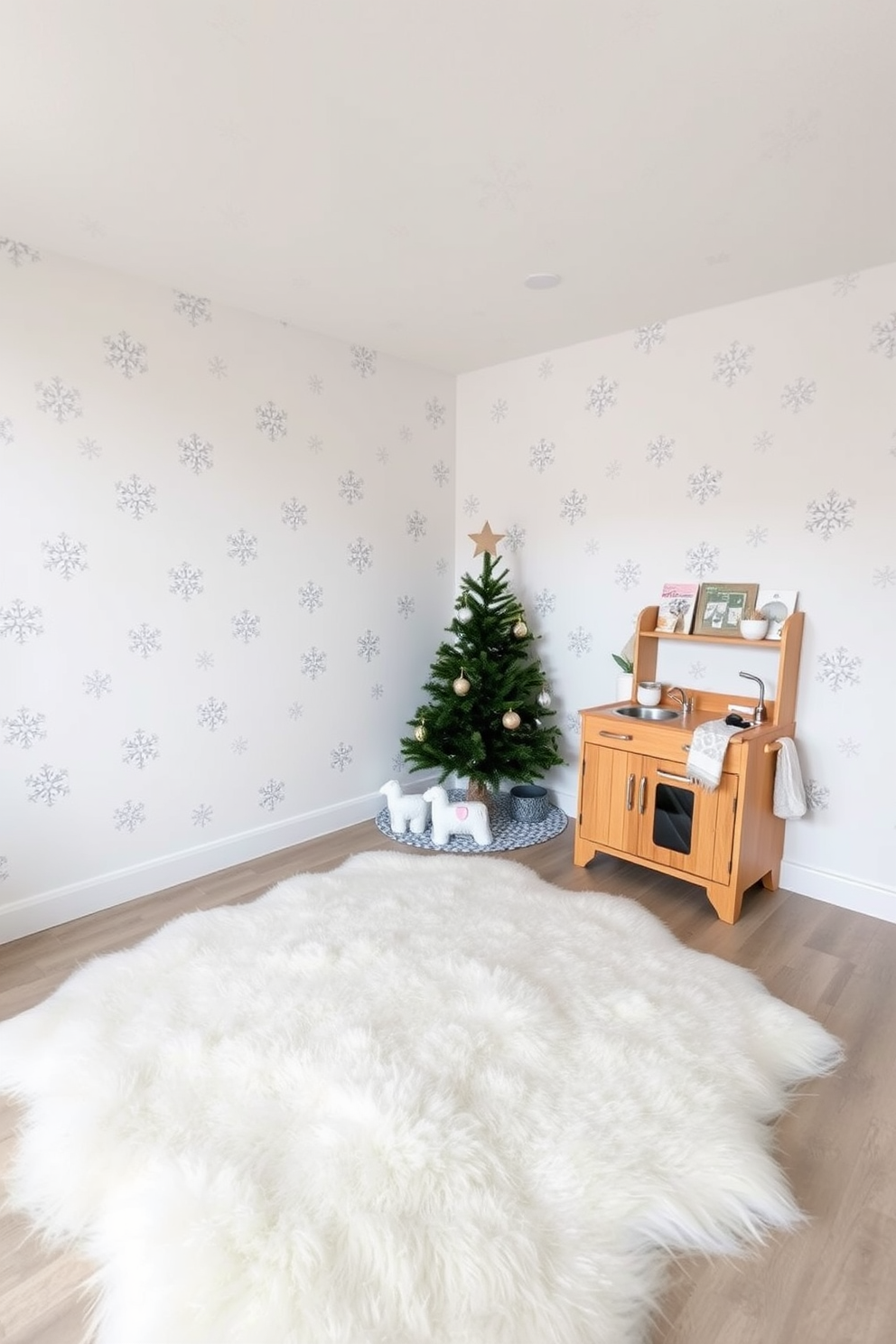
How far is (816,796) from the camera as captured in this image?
8.80ft

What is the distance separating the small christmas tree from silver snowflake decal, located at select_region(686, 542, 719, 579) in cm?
82

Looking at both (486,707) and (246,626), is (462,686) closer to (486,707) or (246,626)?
(486,707)

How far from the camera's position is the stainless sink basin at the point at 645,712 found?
297 cm

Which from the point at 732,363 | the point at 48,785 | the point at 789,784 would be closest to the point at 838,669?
the point at 789,784

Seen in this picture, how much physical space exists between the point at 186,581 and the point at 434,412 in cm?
167

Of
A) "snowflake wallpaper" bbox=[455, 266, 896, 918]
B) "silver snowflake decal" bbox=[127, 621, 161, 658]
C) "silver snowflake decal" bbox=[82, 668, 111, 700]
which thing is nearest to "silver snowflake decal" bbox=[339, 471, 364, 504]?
"snowflake wallpaper" bbox=[455, 266, 896, 918]

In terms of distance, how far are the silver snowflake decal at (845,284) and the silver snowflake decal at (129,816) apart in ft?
10.5

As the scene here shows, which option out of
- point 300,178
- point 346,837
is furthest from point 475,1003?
point 300,178

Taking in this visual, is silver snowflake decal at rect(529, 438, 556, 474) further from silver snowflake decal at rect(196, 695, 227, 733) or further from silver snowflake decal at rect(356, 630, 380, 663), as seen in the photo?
silver snowflake decal at rect(196, 695, 227, 733)

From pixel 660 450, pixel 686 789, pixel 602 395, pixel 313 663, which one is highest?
pixel 602 395

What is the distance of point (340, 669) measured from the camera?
3297 millimetres

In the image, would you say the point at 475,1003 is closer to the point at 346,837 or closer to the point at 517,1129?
the point at 517,1129

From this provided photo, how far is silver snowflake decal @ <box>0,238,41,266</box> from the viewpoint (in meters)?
2.16

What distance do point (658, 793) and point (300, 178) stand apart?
7.71ft
